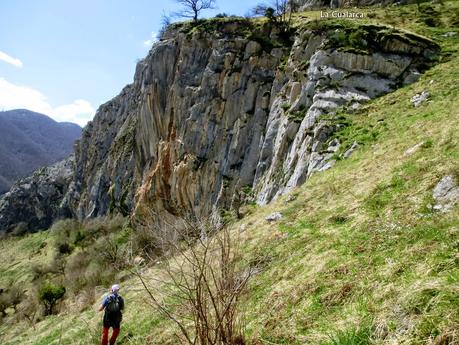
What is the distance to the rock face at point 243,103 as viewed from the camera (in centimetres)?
2686

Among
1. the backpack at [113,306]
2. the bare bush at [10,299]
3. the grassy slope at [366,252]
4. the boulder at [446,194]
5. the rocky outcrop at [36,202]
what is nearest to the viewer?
the grassy slope at [366,252]

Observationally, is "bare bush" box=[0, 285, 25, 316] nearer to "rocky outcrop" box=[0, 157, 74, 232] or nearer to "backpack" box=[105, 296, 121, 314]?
"backpack" box=[105, 296, 121, 314]

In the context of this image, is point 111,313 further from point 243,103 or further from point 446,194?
point 243,103

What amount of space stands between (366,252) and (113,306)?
7.51m

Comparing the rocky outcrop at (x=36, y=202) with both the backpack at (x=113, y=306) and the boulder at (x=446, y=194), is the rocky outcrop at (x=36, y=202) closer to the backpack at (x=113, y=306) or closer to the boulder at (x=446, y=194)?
the backpack at (x=113, y=306)

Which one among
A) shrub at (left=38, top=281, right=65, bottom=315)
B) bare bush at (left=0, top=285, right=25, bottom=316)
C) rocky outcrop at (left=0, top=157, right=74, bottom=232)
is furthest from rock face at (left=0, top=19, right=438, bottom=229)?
rocky outcrop at (left=0, top=157, right=74, bottom=232)

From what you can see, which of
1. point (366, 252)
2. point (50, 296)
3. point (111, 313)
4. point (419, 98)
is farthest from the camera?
point (50, 296)

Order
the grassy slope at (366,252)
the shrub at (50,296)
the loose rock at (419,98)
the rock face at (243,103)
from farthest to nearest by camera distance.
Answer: the shrub at (50,296)
the rock face at (243,103)
the loose rock at (419,98)
the grassy slope at (366,252)

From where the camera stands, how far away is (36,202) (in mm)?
114562

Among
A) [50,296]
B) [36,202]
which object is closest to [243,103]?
[50,296]

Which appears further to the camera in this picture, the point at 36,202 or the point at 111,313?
the point at 36,202

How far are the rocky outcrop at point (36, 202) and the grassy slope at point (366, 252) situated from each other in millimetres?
99284

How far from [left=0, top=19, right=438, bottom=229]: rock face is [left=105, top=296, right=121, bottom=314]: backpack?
3099 mm

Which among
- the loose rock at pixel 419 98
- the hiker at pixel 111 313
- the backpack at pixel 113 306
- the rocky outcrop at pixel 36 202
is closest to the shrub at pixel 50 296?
the hiker at pixel 111 313
